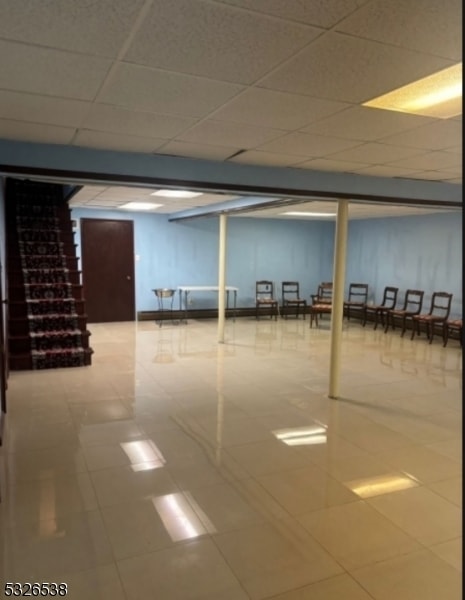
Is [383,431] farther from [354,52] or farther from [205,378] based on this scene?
[354,52]

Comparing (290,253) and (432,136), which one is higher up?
(432,136)

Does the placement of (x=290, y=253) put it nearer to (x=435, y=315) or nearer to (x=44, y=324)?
(x=435, y=315)

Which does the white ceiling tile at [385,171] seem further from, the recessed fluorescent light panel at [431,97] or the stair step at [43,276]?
the stair step at [43,276]

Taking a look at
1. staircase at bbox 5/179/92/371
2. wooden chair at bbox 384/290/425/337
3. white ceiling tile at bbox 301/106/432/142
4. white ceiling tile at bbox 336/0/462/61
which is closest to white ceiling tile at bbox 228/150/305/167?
white ceiling tile at bbox 301/106/432/142


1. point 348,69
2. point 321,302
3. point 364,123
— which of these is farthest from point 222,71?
point 321,302

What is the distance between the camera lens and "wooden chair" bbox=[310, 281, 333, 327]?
921cm

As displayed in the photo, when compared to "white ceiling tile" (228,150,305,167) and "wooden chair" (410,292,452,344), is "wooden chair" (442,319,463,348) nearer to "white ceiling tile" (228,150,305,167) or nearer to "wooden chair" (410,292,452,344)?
"wooden chair" (410,292,452,344)

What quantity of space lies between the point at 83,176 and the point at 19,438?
2116 mm

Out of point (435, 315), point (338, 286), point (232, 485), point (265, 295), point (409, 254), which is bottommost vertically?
point (232, 485)

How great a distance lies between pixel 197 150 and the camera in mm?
3443

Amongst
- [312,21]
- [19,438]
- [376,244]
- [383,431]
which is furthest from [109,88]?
[376,244]

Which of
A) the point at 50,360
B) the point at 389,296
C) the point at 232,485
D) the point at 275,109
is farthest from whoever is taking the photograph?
the point at 389,296

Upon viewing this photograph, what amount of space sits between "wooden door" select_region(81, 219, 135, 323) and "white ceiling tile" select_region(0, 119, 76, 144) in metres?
6.03

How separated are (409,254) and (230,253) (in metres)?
3.82
